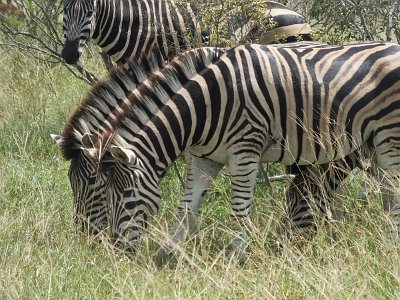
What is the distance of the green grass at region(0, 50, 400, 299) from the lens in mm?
4594

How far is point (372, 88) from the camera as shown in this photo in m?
5.94

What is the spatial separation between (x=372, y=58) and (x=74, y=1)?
12.0 ft

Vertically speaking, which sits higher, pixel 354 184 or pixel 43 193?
pixel 43 193

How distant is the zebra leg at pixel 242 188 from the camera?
5.76 m

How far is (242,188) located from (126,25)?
3523 mm

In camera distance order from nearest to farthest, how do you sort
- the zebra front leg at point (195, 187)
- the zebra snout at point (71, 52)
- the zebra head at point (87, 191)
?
the zebra head at point (87, 191), the zebra front leg at point (195, 187), the zebra snout at point (71, 52)

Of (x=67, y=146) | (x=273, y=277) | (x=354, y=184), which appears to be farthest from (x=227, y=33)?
(x=273, y=277)

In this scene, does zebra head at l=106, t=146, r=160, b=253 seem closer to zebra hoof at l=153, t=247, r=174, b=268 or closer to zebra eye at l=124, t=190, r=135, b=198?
zebra eye at l=124, t=190, r=135, b=198

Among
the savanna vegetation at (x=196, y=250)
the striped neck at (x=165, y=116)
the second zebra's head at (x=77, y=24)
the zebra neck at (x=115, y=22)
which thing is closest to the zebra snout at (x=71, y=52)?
the second zebra's head at (x=77, y=24)

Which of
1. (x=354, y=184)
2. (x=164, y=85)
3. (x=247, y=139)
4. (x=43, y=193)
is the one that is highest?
(x=164, y=85)

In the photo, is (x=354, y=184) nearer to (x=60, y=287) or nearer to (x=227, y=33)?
(x=227, y=33)

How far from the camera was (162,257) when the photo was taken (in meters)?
5.62

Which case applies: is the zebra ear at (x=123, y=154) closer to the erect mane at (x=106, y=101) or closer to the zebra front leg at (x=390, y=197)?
the erect mane at (x=106, y=101)

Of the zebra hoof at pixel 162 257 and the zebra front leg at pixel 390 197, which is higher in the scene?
the zebra hoof at pixel 162 257
